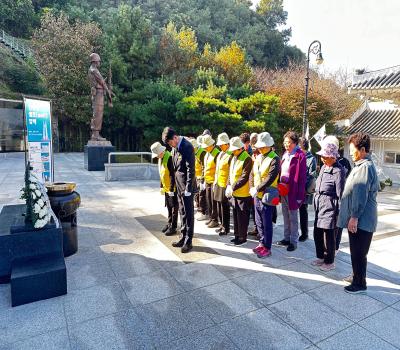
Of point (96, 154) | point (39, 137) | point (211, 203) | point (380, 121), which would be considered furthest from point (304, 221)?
point (380, 121)

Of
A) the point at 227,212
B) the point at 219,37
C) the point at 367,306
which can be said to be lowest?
the point at 367,306

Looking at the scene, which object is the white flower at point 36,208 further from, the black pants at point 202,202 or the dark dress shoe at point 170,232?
the black pants at point 202,202

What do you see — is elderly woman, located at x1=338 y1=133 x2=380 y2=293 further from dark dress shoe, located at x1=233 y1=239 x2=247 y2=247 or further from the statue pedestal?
the statue pedestal

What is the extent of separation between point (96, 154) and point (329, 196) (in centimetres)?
1129

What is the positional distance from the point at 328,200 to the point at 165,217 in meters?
3.61

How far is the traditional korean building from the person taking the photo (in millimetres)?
7145

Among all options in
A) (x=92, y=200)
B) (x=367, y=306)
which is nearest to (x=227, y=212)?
(x=367, y=306)

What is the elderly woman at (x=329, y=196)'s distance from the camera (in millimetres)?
3740

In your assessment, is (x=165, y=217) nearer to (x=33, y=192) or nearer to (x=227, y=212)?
(x=227, y=212)

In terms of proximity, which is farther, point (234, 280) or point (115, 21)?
point (115, 21)

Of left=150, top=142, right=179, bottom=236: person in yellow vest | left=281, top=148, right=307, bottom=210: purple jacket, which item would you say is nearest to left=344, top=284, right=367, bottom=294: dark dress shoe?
left=281, top=148, right=307, bottom=210: purple jacket

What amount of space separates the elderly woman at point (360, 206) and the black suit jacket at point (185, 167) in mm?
2074

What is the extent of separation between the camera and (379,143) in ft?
44.1

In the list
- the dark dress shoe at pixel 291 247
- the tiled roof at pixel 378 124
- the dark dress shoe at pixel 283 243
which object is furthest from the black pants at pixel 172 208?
the tiled roof at pixel 378 124
